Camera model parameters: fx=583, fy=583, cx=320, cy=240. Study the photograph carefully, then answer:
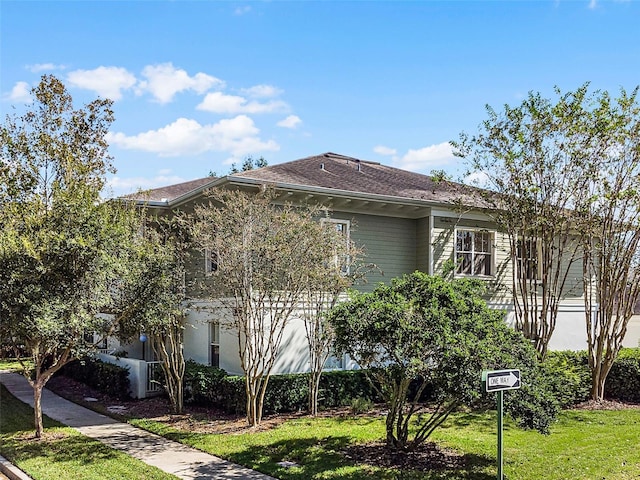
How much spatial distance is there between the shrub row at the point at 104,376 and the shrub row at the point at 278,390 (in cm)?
222

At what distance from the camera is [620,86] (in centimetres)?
1372

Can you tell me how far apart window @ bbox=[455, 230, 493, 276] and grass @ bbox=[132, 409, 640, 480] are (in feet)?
18.7


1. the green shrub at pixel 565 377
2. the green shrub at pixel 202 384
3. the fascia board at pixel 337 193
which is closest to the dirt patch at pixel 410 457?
the green shrub at pixel 565 377

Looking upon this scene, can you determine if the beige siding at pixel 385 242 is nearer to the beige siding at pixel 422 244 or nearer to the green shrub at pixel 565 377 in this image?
the beige siding at pixel 422 244

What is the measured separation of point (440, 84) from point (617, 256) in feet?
21.1

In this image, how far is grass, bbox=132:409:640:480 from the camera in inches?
319

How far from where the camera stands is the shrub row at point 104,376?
15430 mm

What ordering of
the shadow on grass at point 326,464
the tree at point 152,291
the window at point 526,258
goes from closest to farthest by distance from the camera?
the shadow on grass at point 326,464 < the tree at point 152,291 < the window at point 526,258

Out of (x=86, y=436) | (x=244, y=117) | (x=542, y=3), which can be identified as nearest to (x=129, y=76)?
(x=86, y=436)

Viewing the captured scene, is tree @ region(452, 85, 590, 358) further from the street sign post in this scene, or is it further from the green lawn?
the green lawn

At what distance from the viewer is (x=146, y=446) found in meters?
10.3

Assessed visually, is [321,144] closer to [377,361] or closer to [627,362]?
[627,362]

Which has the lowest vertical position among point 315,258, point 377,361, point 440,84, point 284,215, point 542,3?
point 377,361

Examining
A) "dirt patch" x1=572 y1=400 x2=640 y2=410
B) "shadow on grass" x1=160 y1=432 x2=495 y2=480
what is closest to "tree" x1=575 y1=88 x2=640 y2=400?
"dirt patch" x1=572 y1=400 x2=640 y2=410
